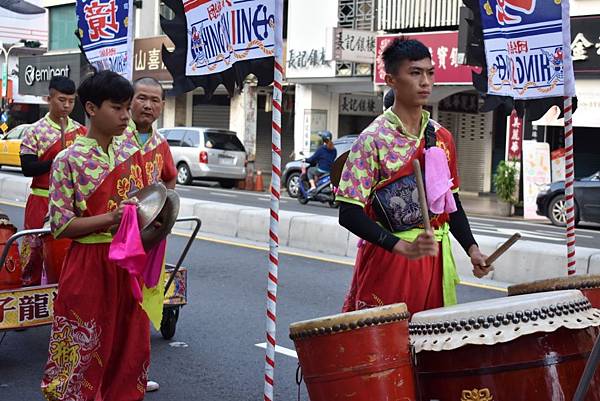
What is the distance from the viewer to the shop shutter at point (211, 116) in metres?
33.4

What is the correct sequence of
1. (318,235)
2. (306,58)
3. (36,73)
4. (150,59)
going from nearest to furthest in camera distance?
1. (318,235)
2. (306,58)
3. (150,59)
4. (36,73)

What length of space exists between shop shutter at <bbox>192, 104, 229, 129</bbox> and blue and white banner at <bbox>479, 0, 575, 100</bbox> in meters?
28.1

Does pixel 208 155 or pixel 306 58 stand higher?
pixel 306 58

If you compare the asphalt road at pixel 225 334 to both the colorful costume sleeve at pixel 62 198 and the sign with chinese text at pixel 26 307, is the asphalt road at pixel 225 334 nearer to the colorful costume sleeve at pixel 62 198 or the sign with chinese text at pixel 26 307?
the sign with chinese text at pixel 26 307

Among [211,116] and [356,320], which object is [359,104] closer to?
[211,116]

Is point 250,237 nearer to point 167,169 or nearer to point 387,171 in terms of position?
point 167,169

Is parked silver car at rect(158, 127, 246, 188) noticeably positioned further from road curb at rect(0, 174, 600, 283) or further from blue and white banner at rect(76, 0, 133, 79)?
blue and white banner at rect(76, 0, 133, 79)

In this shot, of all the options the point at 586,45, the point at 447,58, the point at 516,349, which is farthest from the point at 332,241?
the point at 447,58

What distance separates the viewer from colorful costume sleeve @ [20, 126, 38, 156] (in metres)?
6.62

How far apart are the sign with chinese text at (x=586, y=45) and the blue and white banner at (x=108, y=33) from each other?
14.2 meters

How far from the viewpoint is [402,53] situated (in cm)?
377

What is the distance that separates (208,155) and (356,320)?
22.3m

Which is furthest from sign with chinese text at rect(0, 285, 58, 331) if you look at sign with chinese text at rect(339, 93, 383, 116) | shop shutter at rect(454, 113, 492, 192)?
sign with chinese text at rect(339, 93, 383, 116)

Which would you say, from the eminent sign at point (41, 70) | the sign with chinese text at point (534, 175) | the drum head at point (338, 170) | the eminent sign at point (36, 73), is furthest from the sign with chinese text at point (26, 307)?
the eminent sign at point (36, 73)
